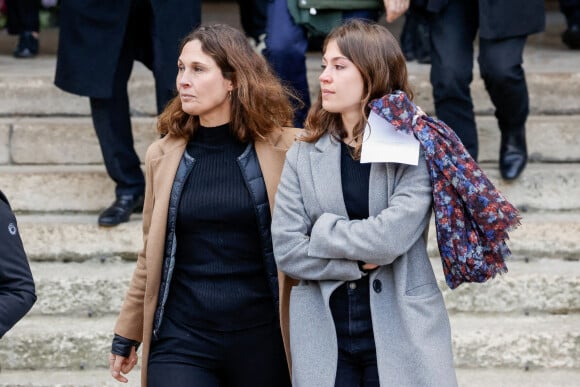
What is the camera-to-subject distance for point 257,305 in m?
3.37

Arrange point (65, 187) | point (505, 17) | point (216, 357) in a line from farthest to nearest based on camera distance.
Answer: point (65, 187)
point (505, 17)
point (216, 357)

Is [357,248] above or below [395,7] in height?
below

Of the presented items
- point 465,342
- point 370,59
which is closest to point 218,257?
point 370,59

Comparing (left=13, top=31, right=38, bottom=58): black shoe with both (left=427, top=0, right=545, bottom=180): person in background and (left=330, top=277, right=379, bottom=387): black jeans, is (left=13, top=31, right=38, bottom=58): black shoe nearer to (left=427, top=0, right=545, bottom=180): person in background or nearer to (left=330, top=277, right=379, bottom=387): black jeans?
(left=427, top=0, right=545, bottom=180): person in background

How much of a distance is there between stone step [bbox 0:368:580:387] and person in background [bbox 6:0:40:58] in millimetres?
3663

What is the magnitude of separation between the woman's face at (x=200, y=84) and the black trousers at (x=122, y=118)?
69.5 inches

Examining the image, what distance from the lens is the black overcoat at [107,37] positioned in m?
5.07

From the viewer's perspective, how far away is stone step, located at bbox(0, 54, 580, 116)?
613 centimetres

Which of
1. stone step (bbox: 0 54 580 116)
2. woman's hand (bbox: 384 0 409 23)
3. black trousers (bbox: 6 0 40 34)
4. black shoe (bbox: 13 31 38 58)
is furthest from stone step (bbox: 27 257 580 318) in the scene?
black trousers (bbox: 6 0 40 34)

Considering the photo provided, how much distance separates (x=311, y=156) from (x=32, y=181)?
2.73 m

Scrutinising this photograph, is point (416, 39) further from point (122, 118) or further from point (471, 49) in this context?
point (122, 118)

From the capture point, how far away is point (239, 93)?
344 centimetres

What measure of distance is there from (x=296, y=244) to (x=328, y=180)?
0.64 ft

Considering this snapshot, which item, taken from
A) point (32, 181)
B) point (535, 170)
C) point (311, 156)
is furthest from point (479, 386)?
point (32, 181)
